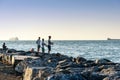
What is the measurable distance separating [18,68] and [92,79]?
8.59 m

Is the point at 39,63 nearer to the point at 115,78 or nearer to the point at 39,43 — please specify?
the point at 115,78

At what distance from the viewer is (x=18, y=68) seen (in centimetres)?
1955

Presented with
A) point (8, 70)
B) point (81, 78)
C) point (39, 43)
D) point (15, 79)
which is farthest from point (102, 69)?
point (39, 43)

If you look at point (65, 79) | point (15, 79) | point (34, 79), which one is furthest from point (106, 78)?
point (15, 79)

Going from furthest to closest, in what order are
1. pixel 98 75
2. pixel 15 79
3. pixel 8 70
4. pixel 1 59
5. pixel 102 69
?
pixel 1 59 → pixel 8 70 → pixel 15 79 → pixel 102 69 → pixel 98 75

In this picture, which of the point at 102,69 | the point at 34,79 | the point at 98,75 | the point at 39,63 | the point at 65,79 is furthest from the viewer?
the point at 39,63

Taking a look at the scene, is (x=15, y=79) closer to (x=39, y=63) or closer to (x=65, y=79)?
(x=39, y=63)

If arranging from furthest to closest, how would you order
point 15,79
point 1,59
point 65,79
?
point 1,59, point 15,79, point 65,79

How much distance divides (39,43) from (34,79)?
2256 cm

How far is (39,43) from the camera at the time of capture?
35219 millimetres

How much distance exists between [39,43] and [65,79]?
24.3 metres

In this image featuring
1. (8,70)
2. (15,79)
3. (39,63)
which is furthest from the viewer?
(8,70)

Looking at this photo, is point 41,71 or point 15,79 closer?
point 41,71

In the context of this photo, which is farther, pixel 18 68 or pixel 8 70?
pixel 8 70
